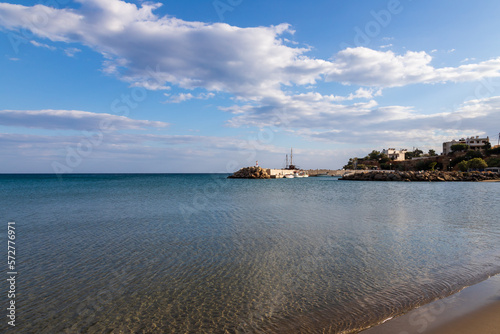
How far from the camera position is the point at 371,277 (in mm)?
8406

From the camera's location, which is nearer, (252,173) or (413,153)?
(252,173)

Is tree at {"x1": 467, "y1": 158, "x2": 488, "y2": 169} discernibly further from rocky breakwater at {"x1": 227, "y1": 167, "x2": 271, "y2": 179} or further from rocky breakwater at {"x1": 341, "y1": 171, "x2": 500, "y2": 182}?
rocky breakwater at {"x1": 227, "y1": 167, "x2": 271, "y2": 179}

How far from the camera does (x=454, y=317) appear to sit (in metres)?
5.98

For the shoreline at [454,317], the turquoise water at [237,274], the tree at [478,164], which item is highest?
the tree at [478,164]

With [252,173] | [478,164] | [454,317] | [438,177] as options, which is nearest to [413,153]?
[478,164]

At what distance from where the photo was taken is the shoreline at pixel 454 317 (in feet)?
18.0

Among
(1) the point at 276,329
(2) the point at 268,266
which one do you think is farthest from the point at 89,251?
(1) the point at 276,329

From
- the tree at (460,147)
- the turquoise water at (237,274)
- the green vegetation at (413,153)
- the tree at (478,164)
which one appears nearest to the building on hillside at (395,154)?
the green vegetation at (413,153)

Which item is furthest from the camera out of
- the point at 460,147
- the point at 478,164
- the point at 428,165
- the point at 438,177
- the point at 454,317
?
the point at 460,147

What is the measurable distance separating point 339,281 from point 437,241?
762 centimetres

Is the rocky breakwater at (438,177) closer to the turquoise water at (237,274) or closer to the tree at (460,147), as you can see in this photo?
the tree at (460,147)

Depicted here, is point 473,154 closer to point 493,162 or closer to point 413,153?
point 493,162

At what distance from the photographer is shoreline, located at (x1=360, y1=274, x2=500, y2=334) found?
550 cm

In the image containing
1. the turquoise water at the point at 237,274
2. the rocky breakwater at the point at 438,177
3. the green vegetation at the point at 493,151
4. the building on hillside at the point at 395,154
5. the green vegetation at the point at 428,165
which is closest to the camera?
the turquoise water at the point at 237,274
